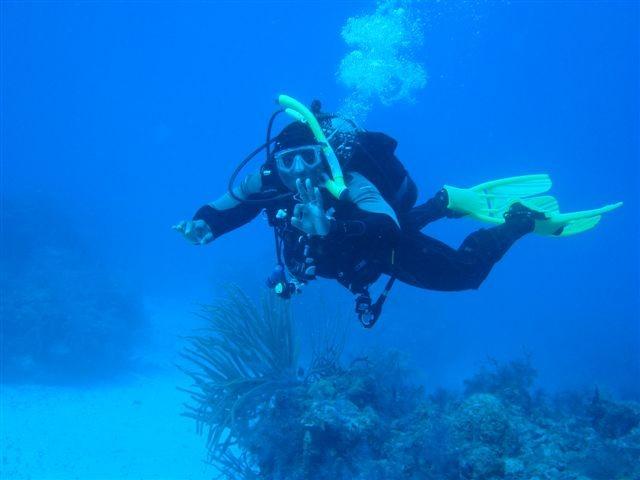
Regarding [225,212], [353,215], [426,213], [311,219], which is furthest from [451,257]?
[225,212]

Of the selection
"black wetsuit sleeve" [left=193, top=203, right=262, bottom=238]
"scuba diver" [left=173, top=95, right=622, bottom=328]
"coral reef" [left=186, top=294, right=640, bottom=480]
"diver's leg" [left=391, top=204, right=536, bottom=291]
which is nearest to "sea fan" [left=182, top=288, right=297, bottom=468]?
"coral reef" [left=186, top=294, right=640, bottom=480]

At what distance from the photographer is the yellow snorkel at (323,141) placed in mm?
3205

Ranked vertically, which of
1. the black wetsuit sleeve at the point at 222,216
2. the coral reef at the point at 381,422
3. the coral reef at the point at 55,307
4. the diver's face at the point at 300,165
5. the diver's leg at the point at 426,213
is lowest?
the coral reef at the point at 381,422

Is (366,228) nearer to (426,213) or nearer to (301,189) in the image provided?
(301,189)

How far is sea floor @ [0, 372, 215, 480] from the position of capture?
7965 mm

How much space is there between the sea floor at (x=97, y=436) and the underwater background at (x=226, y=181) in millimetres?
53

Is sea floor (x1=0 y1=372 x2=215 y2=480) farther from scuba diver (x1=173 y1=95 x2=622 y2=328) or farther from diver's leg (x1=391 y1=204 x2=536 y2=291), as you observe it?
diver's leg (x1=391 y1=204 x2=536 y2=291)

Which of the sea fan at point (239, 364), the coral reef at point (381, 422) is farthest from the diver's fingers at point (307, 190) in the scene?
the sea fan at point (239, 364)

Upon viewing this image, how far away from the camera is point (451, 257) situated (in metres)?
4.34

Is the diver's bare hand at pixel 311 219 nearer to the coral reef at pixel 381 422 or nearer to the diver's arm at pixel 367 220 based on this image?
the diver's arm at pixel 367 220

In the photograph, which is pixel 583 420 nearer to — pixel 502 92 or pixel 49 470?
pixel 49 470

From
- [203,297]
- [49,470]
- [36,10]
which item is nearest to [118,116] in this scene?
[36,10]

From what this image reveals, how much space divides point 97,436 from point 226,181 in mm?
75772

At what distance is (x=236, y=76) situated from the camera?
92188 mm
